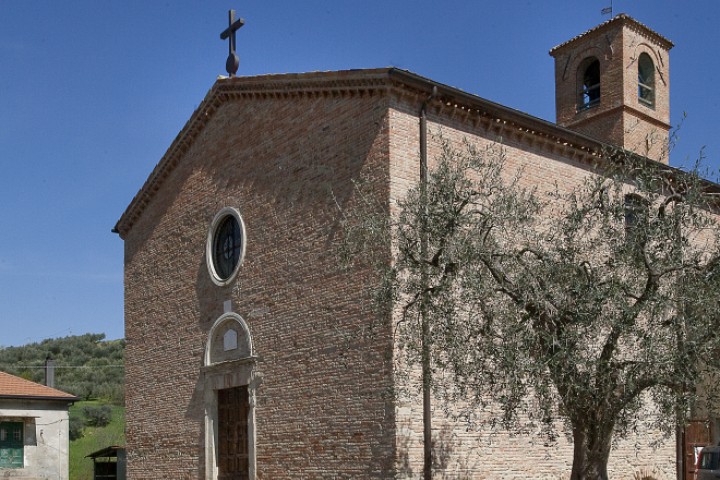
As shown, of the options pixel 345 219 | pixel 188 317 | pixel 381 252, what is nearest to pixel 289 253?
pixel 345 219

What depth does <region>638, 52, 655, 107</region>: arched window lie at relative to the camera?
21406mm

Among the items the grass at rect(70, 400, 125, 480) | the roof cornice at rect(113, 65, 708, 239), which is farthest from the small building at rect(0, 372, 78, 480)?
the roof cornice at rect(113, 65, 708, 239)

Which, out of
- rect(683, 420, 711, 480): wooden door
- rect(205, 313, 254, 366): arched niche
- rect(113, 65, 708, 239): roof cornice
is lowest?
rect(683, 420, 711, 480): wooden door

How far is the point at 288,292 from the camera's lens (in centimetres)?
1358

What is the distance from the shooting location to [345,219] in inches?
493

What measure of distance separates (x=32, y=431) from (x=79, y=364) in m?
26.9

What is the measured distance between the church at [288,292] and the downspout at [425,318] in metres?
0.10

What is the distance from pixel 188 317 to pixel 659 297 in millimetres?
9628

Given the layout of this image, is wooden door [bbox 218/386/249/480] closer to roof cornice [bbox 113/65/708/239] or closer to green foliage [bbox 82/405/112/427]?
roof cornice [bbox 113/65/708/239]

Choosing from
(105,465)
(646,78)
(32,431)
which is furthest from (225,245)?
(32,431)

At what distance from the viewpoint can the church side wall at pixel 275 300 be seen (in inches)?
480

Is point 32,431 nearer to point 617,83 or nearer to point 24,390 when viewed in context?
point 24,390

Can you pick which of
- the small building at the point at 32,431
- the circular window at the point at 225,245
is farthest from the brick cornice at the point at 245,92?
the small building at the point at 32,431

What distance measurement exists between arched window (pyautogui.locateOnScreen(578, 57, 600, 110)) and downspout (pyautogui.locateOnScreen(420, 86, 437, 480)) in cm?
1018
